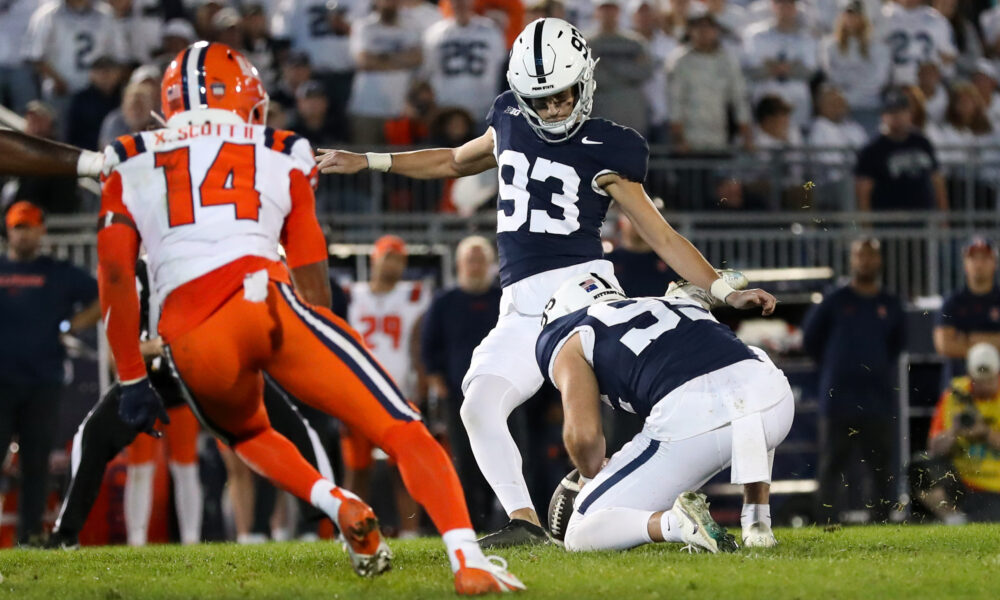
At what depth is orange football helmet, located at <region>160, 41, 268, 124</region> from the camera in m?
5.51

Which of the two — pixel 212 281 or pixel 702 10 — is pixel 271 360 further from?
pixel 702 10

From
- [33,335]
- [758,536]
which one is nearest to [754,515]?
[758,536]

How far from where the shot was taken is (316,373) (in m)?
5.09

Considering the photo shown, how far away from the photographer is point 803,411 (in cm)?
1090

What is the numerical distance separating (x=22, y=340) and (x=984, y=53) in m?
10.1

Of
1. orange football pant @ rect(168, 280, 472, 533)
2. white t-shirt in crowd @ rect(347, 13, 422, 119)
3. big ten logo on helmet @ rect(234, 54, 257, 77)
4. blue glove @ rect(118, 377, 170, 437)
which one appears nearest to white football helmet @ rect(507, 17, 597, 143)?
big ten logo on helmet @ rect(234, 54, 257, 77)

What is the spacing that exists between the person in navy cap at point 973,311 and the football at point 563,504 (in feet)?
15.5

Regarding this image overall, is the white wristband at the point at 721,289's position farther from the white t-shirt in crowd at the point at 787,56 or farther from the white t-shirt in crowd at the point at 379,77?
the white t-shirt in crowd at the point at 787,56

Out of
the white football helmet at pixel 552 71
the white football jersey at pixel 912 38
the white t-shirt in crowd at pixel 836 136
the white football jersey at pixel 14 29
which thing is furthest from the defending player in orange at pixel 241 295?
the white football jersey at pixel 912 38

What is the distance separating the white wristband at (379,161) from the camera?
6.77 metres

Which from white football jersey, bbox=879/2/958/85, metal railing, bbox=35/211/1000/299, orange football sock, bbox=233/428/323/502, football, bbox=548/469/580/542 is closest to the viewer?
orange football sock, bbox=233/428/323/502

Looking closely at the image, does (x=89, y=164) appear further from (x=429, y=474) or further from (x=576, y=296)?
(x=576, y=296)

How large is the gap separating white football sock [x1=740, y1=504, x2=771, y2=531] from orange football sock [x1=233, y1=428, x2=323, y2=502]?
1746mm

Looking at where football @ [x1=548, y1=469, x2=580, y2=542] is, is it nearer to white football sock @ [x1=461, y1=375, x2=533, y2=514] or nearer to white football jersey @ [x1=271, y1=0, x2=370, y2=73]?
white football sock @ [x1=461, y1=375, x2=533, y2=514]
